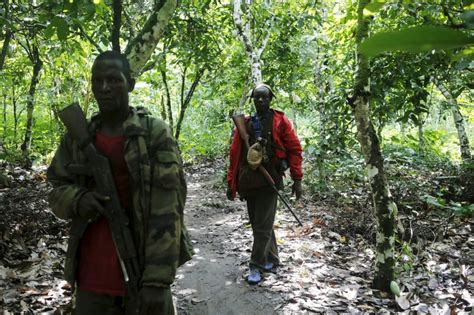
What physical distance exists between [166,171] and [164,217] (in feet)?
0.83

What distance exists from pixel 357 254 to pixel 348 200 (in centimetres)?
245

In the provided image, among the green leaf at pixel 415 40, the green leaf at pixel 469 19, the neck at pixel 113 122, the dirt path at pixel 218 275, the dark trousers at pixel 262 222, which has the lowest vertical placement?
the dirt path at pixel 218 275

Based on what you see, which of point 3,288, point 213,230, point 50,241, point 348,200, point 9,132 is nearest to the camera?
point 3,288

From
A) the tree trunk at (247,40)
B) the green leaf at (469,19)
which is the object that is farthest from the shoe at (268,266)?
the green leaf at (469,19)

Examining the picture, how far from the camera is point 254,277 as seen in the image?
4.72 metres

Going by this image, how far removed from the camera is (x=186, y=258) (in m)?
2.47

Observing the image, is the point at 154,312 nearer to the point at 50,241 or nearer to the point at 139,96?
the point at 50,241

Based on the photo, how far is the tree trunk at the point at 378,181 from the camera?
406cm

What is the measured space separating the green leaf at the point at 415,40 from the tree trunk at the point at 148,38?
320 cm

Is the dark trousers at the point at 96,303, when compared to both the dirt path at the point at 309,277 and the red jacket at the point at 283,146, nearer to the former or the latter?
the dirt path at the point at 309,277

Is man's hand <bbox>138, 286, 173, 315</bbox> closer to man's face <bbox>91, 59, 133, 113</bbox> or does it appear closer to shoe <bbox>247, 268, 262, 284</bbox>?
man's face <bbox>91, 59, 133, 113</bbox>

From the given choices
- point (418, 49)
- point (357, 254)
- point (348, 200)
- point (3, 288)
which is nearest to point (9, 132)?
point (3, 288)

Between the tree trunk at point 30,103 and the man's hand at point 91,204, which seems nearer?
the man's hand at point 91,204

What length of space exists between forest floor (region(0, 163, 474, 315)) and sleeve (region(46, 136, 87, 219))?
1.96 m
